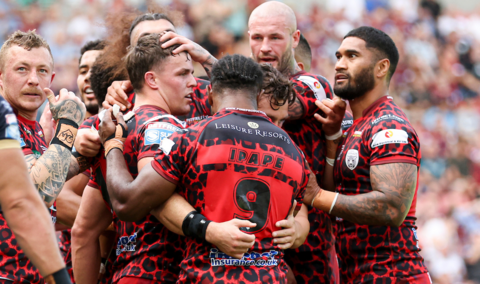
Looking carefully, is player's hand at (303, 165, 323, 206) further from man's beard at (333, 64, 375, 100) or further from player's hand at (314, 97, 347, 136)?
man's beard at (333, 64, 375, 100)

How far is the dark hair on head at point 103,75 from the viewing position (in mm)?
4969

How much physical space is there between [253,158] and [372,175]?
4.55ft

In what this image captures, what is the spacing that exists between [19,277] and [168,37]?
7.17ft

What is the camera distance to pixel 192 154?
3.34 metres

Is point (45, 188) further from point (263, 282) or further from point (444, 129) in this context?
point (444, 129)

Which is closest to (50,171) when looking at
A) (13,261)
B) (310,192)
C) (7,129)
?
(13,261)

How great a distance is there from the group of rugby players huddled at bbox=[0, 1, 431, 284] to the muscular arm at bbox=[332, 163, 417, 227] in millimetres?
10

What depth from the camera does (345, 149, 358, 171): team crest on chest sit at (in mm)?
4504

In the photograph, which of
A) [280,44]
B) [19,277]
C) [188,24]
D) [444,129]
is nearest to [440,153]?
[444,129]

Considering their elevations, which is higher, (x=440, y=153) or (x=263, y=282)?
(x=440, y=153)

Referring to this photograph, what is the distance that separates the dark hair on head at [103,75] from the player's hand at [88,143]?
1049mm

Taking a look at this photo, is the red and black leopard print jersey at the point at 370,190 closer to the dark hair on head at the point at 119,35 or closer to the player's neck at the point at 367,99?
the player's neck at the point at 367,99

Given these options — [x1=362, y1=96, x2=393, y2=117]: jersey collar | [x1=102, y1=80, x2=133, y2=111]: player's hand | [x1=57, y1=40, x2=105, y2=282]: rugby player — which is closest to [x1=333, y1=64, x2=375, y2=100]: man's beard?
[x1=362, y1=96, x2=393, y2=117]: jersey collar

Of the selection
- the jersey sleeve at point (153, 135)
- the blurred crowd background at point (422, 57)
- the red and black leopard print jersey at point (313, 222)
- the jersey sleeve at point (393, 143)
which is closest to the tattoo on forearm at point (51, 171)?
the jersey sleeve at point (153, 135)
